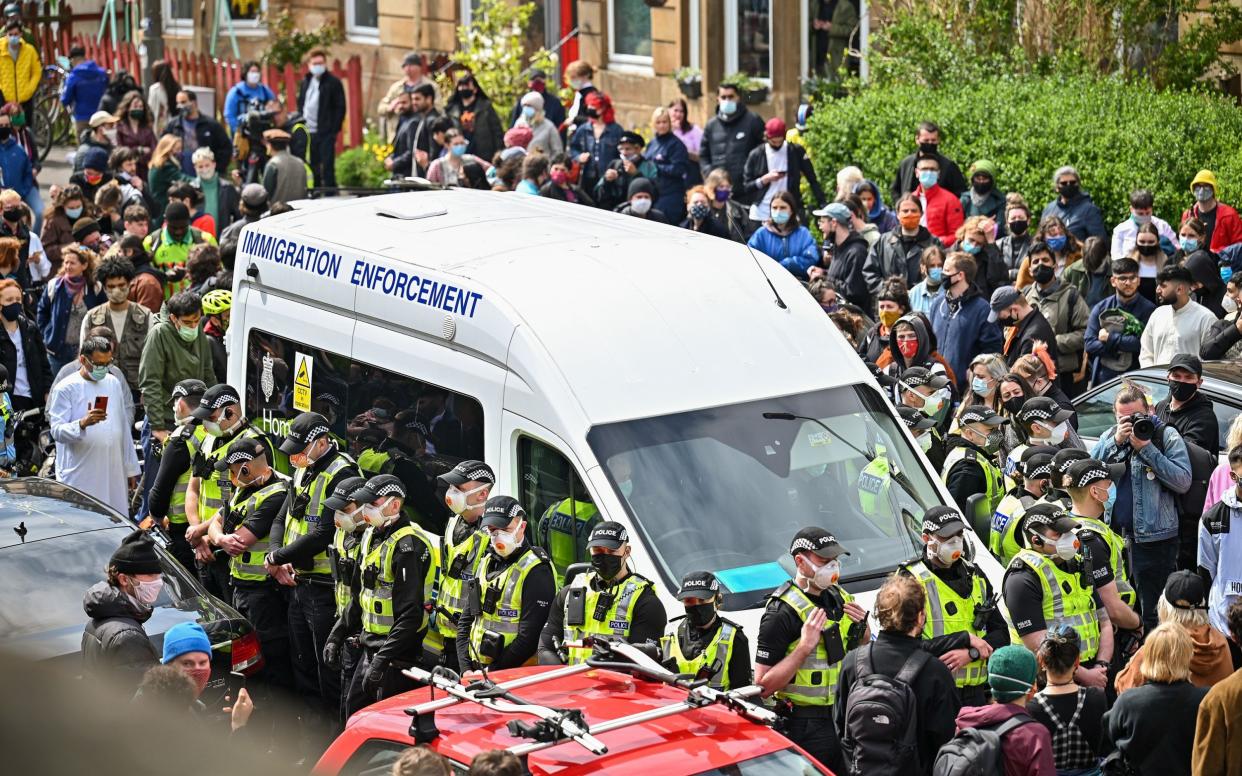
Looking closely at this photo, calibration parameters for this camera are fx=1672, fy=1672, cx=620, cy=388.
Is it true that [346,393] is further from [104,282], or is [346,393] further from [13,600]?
[104,282]

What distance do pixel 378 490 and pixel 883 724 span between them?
2984 millimetres

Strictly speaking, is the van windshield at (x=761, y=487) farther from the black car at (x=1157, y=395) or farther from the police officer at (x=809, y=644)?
the black car at (x=1157, y=395)

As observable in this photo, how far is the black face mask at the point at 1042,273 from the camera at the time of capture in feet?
40.9

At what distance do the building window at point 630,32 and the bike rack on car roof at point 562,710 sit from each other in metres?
20.0

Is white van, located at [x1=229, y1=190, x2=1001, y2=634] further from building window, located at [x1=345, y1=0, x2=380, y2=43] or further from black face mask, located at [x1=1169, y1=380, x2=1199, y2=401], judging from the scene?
building window, located at [x1=345, y1=0, x2=380, y2=43]

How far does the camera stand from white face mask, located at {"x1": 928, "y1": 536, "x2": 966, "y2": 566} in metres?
6.89

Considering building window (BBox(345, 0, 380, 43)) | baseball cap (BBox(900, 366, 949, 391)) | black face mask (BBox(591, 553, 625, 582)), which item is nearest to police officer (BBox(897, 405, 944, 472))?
baseball cap (BBox(900, 366, 949, 391))

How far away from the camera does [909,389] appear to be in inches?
392

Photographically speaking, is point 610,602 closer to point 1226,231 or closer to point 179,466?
point 179,466

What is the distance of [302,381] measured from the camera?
32.3ft

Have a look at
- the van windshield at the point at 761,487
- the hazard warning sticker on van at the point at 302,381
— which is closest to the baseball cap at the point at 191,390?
the hazard warning sticker on van at the point at 302,381

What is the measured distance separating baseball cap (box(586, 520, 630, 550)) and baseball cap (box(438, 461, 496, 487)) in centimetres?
115

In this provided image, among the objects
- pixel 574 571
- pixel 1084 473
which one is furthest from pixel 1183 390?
pixel 574 571

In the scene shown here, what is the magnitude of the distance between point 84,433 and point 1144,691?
7.35m
